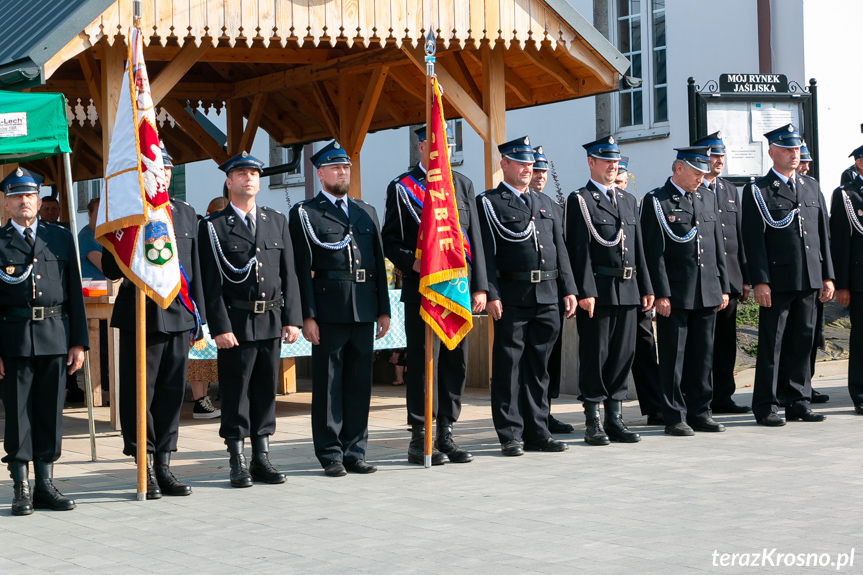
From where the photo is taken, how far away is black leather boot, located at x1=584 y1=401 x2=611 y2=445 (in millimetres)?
8031

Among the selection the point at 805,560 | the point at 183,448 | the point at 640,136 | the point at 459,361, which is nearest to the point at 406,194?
the point at 459,361

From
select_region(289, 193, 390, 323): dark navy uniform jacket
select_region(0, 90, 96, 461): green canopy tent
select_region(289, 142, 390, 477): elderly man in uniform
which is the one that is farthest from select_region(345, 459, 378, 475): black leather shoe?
select_region(0, 90, 96, 461): green canopy tent

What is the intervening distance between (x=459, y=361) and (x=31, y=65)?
3498 millimetres

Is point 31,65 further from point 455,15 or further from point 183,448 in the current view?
point 455,15

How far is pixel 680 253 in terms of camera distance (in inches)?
332

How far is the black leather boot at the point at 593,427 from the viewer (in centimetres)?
803

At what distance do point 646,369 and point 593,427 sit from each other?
1.16m

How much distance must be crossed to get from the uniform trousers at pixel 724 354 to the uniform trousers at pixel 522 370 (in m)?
2.02

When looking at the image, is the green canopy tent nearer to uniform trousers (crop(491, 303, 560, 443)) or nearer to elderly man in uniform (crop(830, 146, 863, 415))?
uniform trousers (crop(491, 303, 560, 443))

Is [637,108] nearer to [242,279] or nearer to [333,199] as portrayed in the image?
[333,199]

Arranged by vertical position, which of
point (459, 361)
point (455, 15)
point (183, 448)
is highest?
point (455, 15)

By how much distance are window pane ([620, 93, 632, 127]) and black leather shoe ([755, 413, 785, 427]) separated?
8.23 m

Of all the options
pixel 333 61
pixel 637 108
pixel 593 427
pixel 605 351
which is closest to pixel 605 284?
pixel 605 351

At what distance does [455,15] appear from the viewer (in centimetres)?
1000
